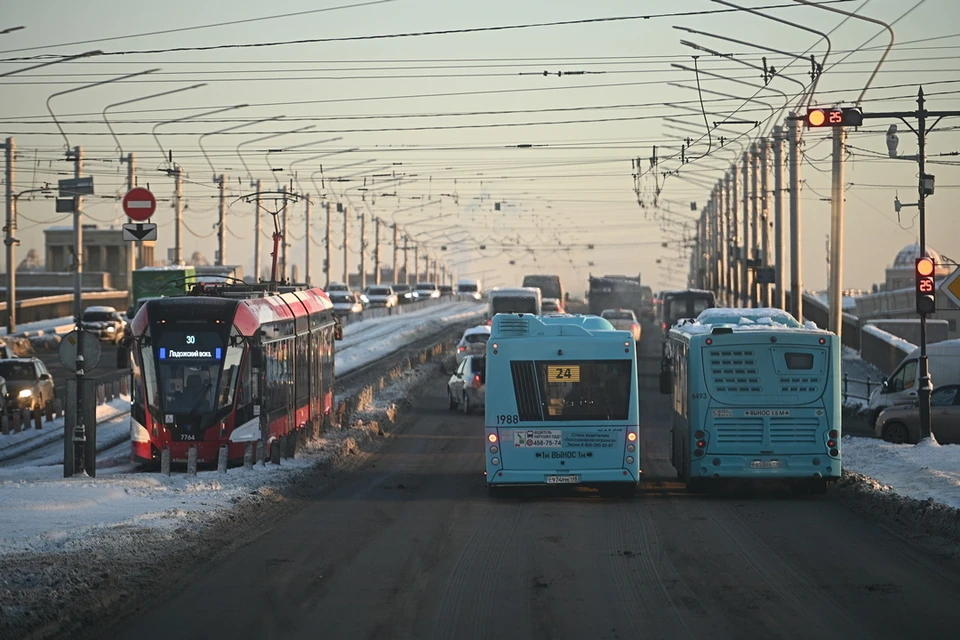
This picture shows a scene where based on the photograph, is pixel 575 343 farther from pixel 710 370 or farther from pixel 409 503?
pixel 409 503

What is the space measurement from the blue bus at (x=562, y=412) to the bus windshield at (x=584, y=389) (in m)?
0.02

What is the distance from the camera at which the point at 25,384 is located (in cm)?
3750

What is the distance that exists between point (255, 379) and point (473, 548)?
11.3 m

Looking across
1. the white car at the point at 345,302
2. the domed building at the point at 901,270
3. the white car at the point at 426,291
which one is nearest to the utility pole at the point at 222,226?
the white car at the point at 345,302

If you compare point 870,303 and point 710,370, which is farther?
point 870,303

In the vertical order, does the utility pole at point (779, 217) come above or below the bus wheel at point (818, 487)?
above

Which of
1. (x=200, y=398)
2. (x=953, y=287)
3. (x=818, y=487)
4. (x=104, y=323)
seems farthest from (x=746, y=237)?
(x=818, y=487)

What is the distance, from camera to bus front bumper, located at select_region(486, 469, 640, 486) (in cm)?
2002

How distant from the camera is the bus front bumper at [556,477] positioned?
2002 cm

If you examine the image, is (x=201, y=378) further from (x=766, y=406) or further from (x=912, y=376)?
(x=912, y=376)

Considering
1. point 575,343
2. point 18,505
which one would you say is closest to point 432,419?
point 575,343

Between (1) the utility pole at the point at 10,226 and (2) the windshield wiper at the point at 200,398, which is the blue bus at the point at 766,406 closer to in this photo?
(2) the windshield wiper at the point at 200,398

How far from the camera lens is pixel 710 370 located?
806 inches

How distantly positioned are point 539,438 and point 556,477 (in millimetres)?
633
